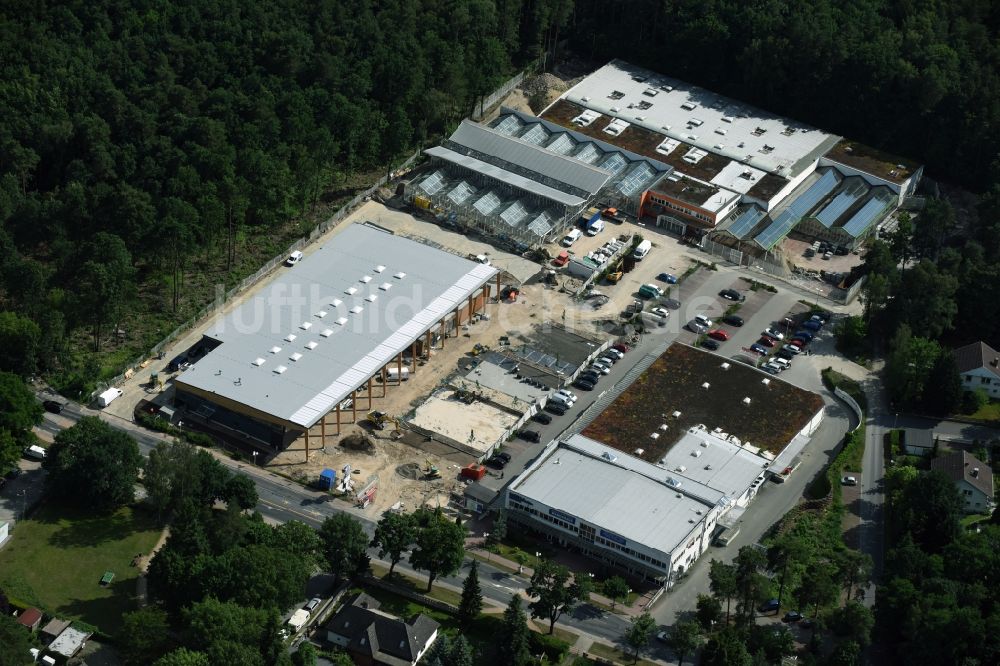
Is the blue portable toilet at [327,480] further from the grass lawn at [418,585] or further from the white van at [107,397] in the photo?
the white van at [107,397]

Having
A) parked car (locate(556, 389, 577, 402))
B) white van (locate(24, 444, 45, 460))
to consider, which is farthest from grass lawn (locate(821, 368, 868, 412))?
white van (locate(24, 444, 45, 460))

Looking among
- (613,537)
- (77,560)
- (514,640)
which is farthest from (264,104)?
(514,640)

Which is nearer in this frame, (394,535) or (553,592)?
(553,592)

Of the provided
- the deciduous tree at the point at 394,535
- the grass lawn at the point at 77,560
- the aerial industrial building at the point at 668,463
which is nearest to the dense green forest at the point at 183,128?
the grass lawn at the point at 77,560

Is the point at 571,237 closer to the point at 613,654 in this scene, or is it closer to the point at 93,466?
the point at 613,654

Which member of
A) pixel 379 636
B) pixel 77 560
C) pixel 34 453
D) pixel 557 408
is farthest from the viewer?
pixel 557 408

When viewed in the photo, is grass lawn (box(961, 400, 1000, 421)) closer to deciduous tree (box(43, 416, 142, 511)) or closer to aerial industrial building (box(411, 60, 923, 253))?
aerial industrial building (box(411, 60, 923, 253))
